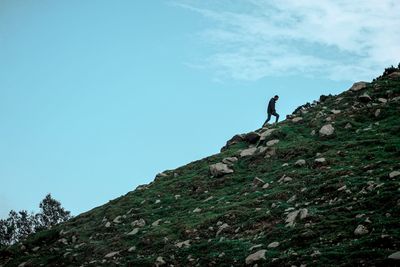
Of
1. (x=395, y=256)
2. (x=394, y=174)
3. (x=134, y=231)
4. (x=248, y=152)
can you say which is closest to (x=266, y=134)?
(x=248, y=152)

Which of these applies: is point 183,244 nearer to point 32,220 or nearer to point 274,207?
point 274,207

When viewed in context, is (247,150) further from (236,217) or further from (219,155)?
(236,217)

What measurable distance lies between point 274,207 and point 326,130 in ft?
33.2

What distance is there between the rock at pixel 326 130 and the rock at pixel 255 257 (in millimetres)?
14087

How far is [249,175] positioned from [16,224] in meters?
64.7

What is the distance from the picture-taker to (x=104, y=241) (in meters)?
21.1

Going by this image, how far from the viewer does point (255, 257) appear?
44.1 ft

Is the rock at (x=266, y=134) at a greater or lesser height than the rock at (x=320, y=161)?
greater

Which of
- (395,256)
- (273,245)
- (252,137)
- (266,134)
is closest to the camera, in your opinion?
(395,256)

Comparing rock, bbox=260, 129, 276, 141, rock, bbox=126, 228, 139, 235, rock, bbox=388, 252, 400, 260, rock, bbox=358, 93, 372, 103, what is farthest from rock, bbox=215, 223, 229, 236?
rock, bbox=358, 93, 372, 103

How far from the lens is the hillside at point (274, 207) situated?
43.4ft

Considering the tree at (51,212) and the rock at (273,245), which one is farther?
the tree at (51,212)

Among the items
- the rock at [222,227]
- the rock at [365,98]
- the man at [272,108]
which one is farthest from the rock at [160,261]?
the man at [272,108]

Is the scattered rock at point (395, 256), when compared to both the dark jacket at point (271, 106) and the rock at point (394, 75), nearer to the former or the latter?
the dark jacket at point (271, 106)
